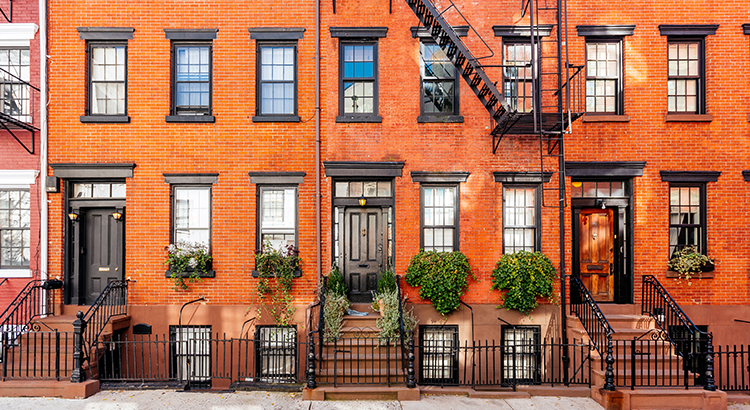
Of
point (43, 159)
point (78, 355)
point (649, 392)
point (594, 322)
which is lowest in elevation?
point (649, 392)

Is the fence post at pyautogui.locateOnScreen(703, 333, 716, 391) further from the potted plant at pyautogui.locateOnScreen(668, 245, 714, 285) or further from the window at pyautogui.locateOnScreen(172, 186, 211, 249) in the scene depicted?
the window at pyautogui.locateOnScreen(172, 186, 211, 249)

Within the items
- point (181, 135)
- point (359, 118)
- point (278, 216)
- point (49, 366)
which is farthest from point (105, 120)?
point (359, 118)

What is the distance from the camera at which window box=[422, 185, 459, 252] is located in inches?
370

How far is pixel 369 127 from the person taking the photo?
935 cm

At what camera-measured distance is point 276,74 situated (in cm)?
980

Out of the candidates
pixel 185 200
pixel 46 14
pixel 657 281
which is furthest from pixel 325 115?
pixel 657 281

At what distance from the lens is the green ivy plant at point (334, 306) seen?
815 cm

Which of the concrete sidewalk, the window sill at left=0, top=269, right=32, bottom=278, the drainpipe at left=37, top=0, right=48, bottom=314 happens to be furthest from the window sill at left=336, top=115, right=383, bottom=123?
the window sill at left=0, top=269, right=32, bottom=278

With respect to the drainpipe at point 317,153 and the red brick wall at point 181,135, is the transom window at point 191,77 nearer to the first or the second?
the red brick wall at point 181,135

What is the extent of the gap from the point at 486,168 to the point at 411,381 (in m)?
4.90

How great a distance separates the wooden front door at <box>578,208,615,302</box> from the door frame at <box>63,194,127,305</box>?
11.0 metres

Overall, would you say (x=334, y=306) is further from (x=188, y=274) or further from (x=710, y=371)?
(x=710, y=371)

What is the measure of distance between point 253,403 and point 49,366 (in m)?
3.81

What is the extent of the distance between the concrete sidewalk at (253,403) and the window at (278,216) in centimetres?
348
